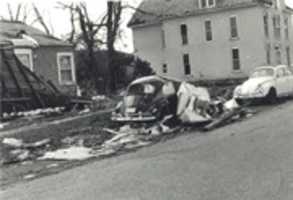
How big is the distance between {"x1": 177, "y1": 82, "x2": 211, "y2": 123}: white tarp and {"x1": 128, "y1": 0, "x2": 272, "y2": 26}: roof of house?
24.6m

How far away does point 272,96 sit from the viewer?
24.9 meters

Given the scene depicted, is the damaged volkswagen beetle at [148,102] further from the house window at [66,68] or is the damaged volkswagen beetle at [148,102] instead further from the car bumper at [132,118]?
the house window at [66,68]

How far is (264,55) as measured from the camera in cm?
4294

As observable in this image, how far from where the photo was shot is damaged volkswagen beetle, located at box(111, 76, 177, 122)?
19203 mm

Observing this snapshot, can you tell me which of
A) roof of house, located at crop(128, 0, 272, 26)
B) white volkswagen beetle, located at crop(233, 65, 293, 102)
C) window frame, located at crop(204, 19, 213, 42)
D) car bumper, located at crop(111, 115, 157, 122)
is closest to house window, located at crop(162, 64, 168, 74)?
roof of house, located at crop(128, 0, 272, 26)

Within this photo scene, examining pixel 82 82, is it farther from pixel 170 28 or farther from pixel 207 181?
pixel 207 181

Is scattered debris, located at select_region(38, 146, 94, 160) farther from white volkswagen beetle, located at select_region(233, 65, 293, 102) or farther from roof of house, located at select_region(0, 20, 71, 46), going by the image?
roof of house, located at select_region(0, 20, 71, 46)

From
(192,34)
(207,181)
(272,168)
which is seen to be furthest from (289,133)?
(192,34)

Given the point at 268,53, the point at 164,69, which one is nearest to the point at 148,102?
the point at 268,53

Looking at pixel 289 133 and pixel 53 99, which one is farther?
pixel 53 99

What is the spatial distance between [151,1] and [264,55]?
1444cm

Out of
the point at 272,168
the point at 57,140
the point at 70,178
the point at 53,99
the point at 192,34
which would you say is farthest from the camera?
the point at 192,34

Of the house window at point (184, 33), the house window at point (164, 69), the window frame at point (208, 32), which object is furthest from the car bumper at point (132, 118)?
the house window at point (164, 69)

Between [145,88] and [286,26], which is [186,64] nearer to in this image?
[286,26]
